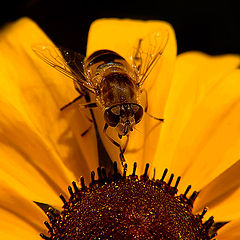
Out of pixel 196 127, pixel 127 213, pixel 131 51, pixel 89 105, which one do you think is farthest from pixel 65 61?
pixel 127 213

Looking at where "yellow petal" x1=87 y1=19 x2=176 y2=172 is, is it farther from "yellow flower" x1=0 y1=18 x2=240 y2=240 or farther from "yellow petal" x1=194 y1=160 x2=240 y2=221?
"yellow petal" x1=194 y1=160 x2=240 y2=221

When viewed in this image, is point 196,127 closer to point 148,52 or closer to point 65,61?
point 148,52

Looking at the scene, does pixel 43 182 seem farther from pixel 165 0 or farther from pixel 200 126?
pixel 165 0

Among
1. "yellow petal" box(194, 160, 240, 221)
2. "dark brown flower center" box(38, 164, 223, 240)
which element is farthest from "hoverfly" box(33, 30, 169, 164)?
"yellow petal" box(194, 160, 240, 221)

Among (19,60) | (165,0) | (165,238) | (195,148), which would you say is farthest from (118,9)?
(165,238)

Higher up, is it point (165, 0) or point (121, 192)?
point (165, 0)

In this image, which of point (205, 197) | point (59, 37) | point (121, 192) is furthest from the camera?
point (59, 37)

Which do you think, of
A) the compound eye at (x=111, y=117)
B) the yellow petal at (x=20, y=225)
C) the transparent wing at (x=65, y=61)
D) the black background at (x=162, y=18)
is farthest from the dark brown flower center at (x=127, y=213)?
the black background at (x=162, y=18)
